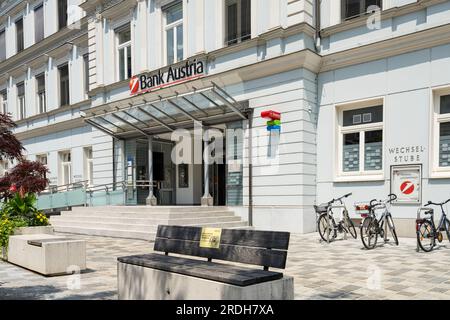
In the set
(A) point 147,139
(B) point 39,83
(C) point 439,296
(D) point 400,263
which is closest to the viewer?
(C) point 439,296

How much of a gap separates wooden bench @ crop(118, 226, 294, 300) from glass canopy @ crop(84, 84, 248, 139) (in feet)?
25.2

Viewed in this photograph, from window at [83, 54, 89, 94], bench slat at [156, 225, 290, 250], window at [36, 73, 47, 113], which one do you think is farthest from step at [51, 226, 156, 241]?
window at [36, 73, 47, 113]

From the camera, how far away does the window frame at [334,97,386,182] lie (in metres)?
10.8

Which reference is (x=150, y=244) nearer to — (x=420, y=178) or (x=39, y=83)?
(x=420, y=178)

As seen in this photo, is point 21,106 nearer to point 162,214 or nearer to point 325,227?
point 162,214

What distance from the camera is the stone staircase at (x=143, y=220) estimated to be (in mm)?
11383

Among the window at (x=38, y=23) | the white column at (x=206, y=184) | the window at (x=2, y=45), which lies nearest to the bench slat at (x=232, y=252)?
the white column at (x=206, y=184)

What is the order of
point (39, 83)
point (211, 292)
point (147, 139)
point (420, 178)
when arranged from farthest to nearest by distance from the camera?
point (39, 83) < point (147, 139) < point (420, 178) < point (211, 292)

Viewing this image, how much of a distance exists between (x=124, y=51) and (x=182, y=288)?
15263 mm

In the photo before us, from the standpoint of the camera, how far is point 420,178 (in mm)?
9906

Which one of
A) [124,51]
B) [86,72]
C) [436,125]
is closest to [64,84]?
[86,72]
